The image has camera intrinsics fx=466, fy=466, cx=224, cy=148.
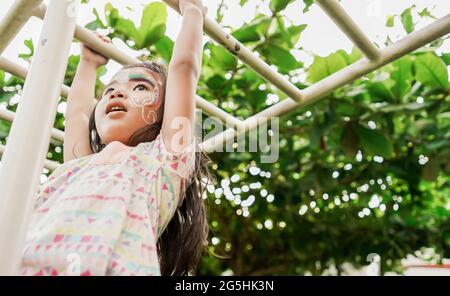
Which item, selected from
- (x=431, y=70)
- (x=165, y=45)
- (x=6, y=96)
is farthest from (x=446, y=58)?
(x=6, y=96)

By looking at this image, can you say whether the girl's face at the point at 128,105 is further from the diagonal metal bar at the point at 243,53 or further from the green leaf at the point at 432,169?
the green leaf at the point at 432,169

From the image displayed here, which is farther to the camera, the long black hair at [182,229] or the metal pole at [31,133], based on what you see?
the long black hair at [182,229]

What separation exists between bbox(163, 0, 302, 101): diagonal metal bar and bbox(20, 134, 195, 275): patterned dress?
0.19 m

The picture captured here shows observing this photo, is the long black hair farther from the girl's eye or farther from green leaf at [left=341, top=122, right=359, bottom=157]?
green leaf at [left=341, top=122, right=359, bottom=157]

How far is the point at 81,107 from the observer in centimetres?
77

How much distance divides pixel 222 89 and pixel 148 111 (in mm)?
556

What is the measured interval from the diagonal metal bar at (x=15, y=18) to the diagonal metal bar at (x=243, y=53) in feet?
0.57

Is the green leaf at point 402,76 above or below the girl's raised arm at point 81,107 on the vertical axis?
above

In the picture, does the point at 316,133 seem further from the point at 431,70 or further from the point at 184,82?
the point at 184,82

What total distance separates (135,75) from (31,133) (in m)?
0.31

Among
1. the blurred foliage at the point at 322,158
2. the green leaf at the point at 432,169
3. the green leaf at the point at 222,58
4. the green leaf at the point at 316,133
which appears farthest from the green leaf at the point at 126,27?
the green leaf at the point at 432,169

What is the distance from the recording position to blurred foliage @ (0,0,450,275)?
98cm

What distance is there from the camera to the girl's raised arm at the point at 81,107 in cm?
71

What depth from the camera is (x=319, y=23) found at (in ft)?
3.26
